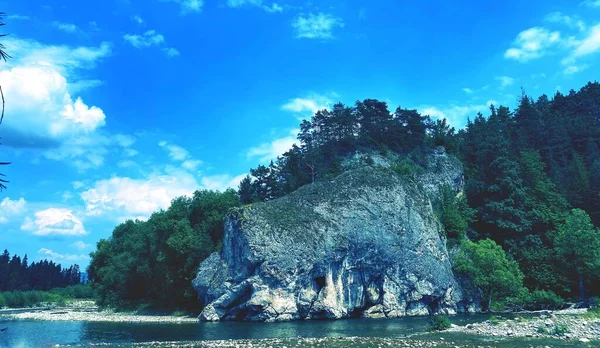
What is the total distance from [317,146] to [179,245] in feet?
134

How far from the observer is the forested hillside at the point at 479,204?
64188 millimetres

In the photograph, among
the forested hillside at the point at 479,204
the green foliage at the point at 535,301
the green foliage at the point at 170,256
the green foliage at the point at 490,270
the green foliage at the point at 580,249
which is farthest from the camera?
the green foliage at the point at 170,256

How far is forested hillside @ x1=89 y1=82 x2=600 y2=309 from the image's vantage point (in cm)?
6419

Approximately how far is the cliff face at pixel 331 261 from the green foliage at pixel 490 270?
8.84ft

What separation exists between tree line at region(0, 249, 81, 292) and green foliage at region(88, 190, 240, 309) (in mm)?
79636

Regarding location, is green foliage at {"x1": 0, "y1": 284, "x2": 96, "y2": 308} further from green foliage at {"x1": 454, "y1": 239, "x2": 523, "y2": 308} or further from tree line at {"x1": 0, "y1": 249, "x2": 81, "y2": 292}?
green foliage at {"x1": 454, "y1": 239, "x2": 523, "y2": 308}

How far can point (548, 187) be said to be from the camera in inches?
3125

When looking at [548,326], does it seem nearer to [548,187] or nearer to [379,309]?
[379,309]

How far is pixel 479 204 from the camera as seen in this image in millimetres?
82812

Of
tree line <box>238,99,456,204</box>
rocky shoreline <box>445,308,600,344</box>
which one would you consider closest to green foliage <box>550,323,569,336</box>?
rocky shoreline <box>445,308,600,344</box>

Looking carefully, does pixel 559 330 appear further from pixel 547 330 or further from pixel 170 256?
pixel 170 256

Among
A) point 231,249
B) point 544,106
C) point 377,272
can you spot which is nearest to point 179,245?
point 231,249

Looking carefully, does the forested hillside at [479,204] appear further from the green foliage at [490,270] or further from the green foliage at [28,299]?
the green foliage at [28,299]

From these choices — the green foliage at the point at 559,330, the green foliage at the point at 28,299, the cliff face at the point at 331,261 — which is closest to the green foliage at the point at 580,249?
the cliff face at the point at 331,261
